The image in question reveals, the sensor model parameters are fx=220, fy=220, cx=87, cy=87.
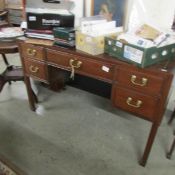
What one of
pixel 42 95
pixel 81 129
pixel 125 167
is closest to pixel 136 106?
pixel 125 167

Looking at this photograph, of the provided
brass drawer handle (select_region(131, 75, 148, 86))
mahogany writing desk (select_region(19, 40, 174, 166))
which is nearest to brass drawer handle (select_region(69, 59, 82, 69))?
mahogany writing desk (select_region(19, 40, 174, 166))

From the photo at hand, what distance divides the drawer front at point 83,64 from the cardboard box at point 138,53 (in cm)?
10

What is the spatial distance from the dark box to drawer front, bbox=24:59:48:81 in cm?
27

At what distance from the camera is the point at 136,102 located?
1.37 metres

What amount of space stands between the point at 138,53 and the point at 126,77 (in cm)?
17

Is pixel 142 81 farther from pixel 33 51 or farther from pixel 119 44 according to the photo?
pixel 33 51

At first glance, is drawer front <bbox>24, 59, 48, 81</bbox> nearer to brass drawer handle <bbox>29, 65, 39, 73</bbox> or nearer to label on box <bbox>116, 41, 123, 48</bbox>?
brass drawer handle <bbox>29, 65, 39, 73</bbox>

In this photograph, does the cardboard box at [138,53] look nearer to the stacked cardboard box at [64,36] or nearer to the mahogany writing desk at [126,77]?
the mahogany writing desk at [126,77]

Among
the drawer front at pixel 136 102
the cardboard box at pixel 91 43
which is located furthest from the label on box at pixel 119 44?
the drawer front at pixel 136 102

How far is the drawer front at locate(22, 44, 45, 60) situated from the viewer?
64.1 inches

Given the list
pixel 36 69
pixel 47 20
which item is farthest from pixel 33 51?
pixel 47 20

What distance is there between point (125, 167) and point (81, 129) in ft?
1.65

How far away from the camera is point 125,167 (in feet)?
5.03

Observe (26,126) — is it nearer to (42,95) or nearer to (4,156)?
(4,156)
